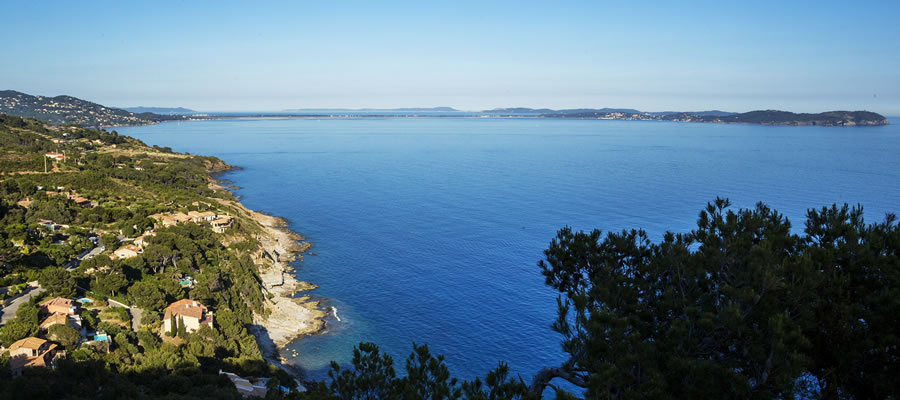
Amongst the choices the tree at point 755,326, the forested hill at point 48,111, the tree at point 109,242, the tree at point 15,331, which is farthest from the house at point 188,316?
the forested hill at point 48,111

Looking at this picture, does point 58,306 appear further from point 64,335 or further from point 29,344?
point 29,344

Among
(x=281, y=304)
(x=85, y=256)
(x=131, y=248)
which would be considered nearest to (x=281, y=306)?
(x=281, y=304)

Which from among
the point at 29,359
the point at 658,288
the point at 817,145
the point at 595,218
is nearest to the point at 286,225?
the point at 595,218

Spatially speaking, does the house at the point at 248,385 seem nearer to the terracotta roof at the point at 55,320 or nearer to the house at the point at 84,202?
the terracotta roof at the point at 55,320

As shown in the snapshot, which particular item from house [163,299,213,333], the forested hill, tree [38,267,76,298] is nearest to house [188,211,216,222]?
tree [38,267,76,298]

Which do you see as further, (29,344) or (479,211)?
(479,211)

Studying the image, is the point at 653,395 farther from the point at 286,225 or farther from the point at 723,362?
the point at 286,225
